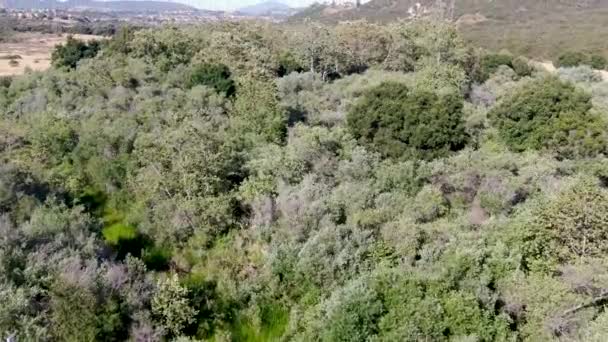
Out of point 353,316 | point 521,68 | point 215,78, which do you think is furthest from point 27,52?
point 353,316

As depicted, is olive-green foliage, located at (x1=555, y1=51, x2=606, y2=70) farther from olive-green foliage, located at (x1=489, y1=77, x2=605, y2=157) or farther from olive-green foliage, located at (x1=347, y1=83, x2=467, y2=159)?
olive-green foliage, located at (x1=347, y1=83, x2=467, y2=159)

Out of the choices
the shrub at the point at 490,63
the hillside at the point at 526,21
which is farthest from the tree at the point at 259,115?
the hillside at the point at 526,21

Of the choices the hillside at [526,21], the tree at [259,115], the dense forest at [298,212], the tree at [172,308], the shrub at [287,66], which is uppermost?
the hillside at [526,21]

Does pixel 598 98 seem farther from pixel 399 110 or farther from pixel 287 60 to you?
pixel 287 60

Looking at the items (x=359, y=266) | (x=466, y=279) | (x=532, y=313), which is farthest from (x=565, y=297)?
(x=359, y=266)

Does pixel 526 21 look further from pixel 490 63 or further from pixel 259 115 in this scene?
pixel 259 115

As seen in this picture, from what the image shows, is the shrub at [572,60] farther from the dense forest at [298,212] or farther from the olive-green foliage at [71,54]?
the olive-green foliage at [71,54]
